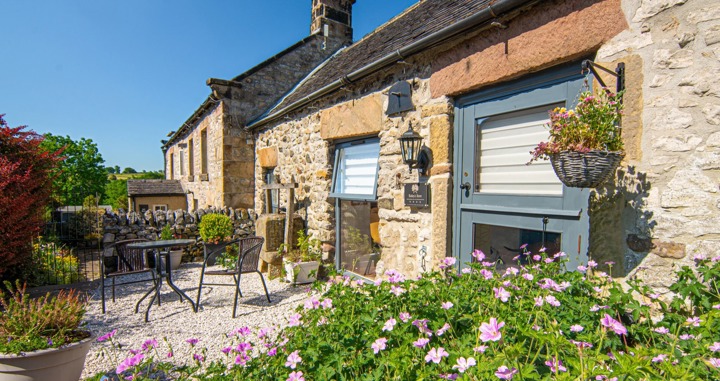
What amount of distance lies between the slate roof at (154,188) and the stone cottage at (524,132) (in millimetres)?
10572

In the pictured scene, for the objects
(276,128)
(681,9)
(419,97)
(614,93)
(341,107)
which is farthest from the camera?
(276,128)

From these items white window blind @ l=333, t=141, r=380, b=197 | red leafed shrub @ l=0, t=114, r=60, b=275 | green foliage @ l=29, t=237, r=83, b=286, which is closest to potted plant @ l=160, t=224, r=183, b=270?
green foliage @ l=29, t=237, r=83, b=286

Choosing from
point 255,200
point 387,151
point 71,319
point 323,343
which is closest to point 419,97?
point 387,151

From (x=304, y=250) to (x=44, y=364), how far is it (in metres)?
3.50

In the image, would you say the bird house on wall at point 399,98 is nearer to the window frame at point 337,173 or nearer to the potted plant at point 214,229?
the window frame at point 337,173

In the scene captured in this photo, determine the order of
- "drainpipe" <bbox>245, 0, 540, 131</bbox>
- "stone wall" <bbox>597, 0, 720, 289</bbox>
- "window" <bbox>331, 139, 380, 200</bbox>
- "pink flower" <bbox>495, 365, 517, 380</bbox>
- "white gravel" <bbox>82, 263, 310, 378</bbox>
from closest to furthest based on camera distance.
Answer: "pink flower" <bbox>495, 365, 517, 380</bbox> → "stone wall" <bbox>597, 0, 720, 289</bbox> → "drainpipe" <bbox>245, 0, 540, 131</bbox> → "white gravel" <bbox>82, 263, 310, 378</bbox> → "window" <bbox>331, 139, 380, 200</bbox>

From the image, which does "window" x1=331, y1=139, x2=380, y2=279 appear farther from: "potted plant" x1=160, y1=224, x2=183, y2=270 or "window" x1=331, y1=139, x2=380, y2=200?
"potted plant" x1=160, y1=224, x2=183, y2=270

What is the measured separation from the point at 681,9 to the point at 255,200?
7.89 metres

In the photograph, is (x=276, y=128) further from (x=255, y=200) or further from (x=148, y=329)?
(x=148, y=329)

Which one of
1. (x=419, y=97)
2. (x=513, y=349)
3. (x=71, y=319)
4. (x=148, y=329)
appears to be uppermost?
(x=419, y=97)

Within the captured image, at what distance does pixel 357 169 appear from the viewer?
16.5ft

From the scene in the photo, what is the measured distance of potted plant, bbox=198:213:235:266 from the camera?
7.09 m

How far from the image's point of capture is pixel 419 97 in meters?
3.74

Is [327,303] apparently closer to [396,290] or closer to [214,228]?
[396,290]
